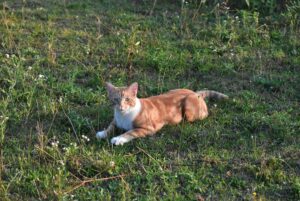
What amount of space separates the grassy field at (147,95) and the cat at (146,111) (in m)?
0.11

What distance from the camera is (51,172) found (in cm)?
548

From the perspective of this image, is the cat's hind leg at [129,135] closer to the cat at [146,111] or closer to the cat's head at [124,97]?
Answer: the cat at [146,111]

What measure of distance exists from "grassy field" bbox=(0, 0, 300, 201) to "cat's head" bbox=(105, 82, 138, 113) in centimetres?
38

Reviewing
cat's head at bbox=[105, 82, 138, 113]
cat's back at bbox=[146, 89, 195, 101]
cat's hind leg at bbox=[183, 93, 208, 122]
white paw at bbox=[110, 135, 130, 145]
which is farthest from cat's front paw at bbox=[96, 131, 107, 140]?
cat's hind leg at bbox=[183, 93, 208, 122]

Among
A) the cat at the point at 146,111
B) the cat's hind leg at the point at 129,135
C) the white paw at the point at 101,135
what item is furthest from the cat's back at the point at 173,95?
the white paw at the point at 101,135

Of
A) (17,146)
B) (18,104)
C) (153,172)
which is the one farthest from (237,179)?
(18,104)

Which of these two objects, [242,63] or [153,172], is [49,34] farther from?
[153,172]

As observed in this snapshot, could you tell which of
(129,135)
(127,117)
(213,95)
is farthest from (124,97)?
(213,95)

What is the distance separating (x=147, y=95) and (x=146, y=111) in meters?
1.02

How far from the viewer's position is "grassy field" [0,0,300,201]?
5.44 metres

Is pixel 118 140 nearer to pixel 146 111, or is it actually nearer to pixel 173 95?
pixel 146 111

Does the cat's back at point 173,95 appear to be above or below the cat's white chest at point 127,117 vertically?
above

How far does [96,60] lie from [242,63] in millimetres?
1976

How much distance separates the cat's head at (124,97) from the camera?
6.13m
